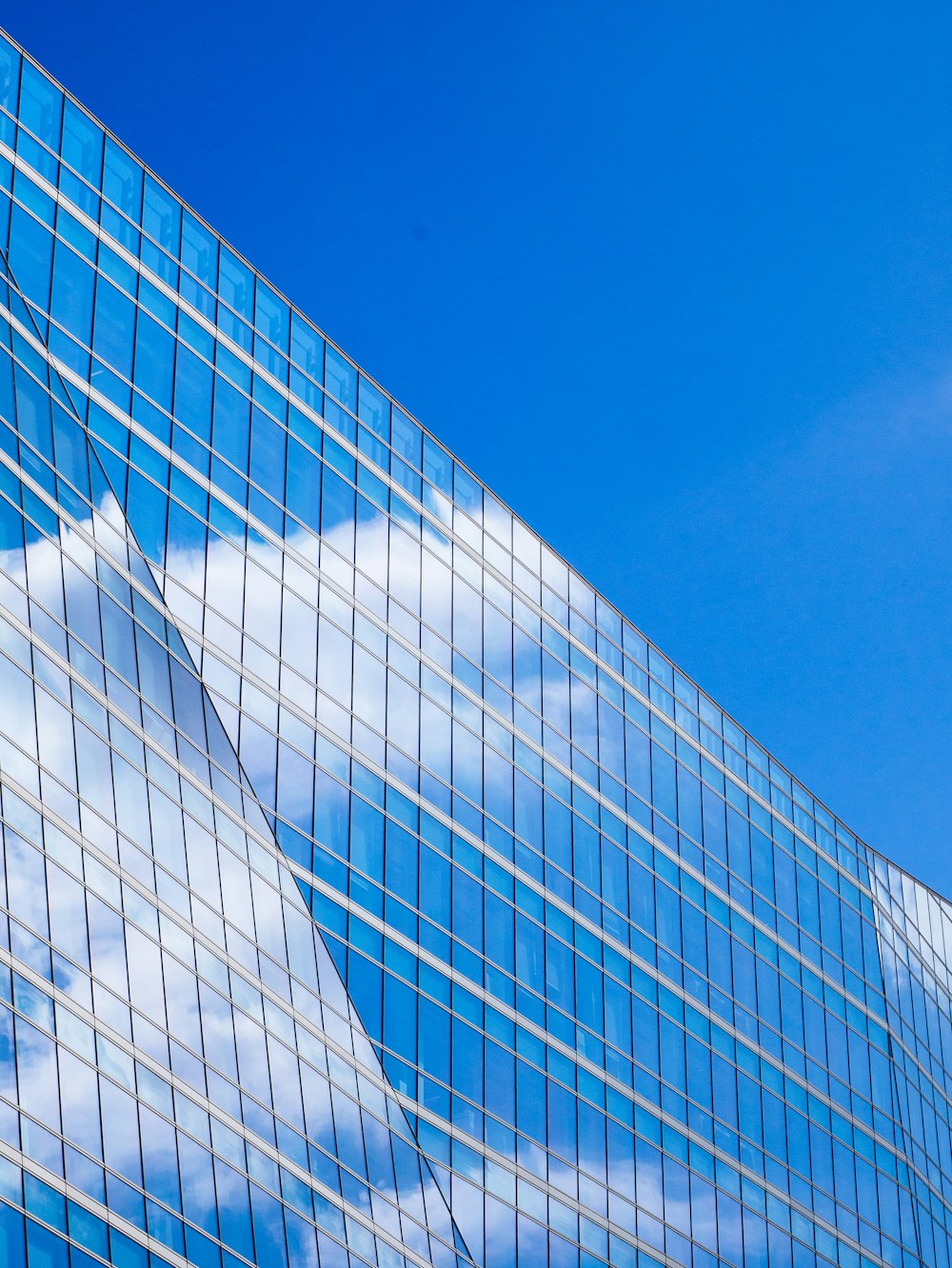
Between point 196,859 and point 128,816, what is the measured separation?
2.14 metres

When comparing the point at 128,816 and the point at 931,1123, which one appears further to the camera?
the point at 931,1123

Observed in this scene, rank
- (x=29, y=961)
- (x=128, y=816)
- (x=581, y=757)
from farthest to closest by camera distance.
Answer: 1. (x=581, y=757)
2. (x=128, y=816)
3. (x=29, y=961)

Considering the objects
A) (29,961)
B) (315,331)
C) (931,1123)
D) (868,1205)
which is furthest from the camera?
(931,1123)

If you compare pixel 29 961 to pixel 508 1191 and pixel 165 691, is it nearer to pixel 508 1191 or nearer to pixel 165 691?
pixel 165 691

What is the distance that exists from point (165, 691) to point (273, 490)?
6.51 m

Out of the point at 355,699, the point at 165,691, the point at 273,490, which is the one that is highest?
the point at 273,490

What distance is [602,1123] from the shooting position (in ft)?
134

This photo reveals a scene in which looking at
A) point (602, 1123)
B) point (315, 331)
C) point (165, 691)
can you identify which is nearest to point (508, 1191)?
point (602, 1123)

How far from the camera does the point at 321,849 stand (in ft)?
114

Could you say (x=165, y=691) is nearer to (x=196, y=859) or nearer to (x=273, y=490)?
(x=196, y=859)

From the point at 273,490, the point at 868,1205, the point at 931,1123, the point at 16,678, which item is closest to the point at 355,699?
the point at 273,490

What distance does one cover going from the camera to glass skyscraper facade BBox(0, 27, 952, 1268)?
28344 mm

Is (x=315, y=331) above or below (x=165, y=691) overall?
above

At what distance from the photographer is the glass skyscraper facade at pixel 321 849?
1116 inches
